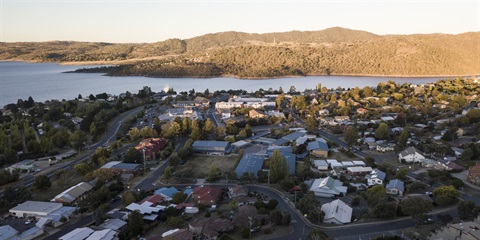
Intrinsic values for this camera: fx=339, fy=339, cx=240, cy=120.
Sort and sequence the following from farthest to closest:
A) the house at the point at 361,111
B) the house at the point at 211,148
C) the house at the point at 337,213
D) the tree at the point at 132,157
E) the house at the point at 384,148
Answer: the house at the point at 361,111 < the house at the point at 211,148 < the house at the point at 384,148 < the tree at the point at 132,157 < the house at the point at 337,213

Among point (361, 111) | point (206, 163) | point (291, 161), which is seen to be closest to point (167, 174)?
point (206, 163)

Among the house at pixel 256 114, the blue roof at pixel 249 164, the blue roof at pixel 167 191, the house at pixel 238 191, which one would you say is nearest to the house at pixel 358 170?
the blue roof at pixel 249 164

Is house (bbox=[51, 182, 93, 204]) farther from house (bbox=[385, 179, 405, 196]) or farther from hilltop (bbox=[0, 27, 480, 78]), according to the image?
hilltop (bbox=[0, 27, 480, 78])

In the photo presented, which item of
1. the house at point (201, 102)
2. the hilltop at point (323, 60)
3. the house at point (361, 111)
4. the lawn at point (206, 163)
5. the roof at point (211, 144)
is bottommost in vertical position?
the lawn at point (206, 163)

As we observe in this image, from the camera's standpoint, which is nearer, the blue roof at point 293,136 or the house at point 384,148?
the house at point 384,148

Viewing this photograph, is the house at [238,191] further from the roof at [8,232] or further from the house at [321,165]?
the roof at [8,232]

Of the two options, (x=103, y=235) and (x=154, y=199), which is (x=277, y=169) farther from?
(x=103, y=235)

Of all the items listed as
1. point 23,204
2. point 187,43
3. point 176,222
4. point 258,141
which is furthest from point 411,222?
point 187,43

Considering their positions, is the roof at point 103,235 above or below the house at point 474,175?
below
